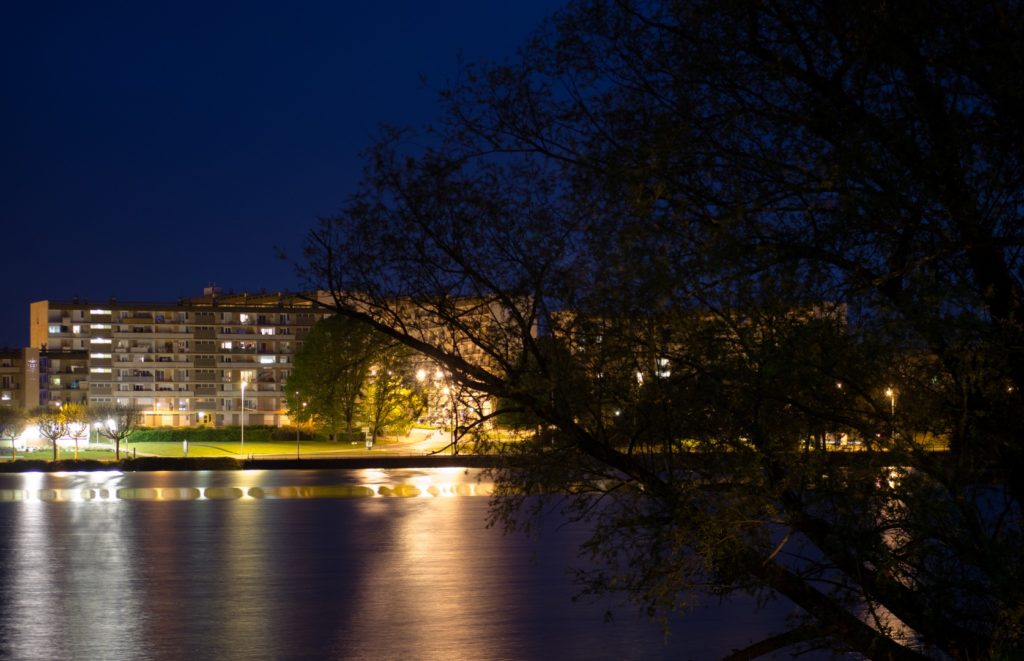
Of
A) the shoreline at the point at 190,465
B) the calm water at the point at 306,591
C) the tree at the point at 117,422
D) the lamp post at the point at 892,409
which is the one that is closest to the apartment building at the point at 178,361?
the tree at the point at 117,422

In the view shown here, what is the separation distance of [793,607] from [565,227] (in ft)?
46.7

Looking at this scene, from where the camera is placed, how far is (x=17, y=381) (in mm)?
176750

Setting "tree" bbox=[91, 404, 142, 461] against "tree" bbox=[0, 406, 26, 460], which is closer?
"tree" bbox=[91, 404, 142, 461]

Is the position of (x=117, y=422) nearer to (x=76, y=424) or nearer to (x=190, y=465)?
(x=76, y=424)

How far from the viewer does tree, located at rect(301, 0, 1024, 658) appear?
8562 mm

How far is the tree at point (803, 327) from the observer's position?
856cm

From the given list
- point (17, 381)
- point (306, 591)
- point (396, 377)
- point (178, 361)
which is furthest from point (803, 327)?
point (17, 381)

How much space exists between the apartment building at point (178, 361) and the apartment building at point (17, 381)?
1.43 meters

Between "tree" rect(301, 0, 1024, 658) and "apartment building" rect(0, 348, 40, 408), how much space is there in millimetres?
170709

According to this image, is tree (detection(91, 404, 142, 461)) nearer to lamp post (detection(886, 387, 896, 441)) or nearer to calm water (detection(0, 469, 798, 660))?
calm water (detection(0, 469, 798, 660))

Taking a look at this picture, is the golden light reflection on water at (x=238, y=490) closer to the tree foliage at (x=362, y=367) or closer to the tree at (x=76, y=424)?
the tree at (x=76, y=424)

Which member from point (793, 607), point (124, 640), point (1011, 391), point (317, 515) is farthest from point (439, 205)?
point (317, 515)

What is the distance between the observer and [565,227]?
10148 millimetres

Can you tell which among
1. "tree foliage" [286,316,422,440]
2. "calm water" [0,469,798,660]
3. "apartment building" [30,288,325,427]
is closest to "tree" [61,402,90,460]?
"calm water" [0,469,798,660]
